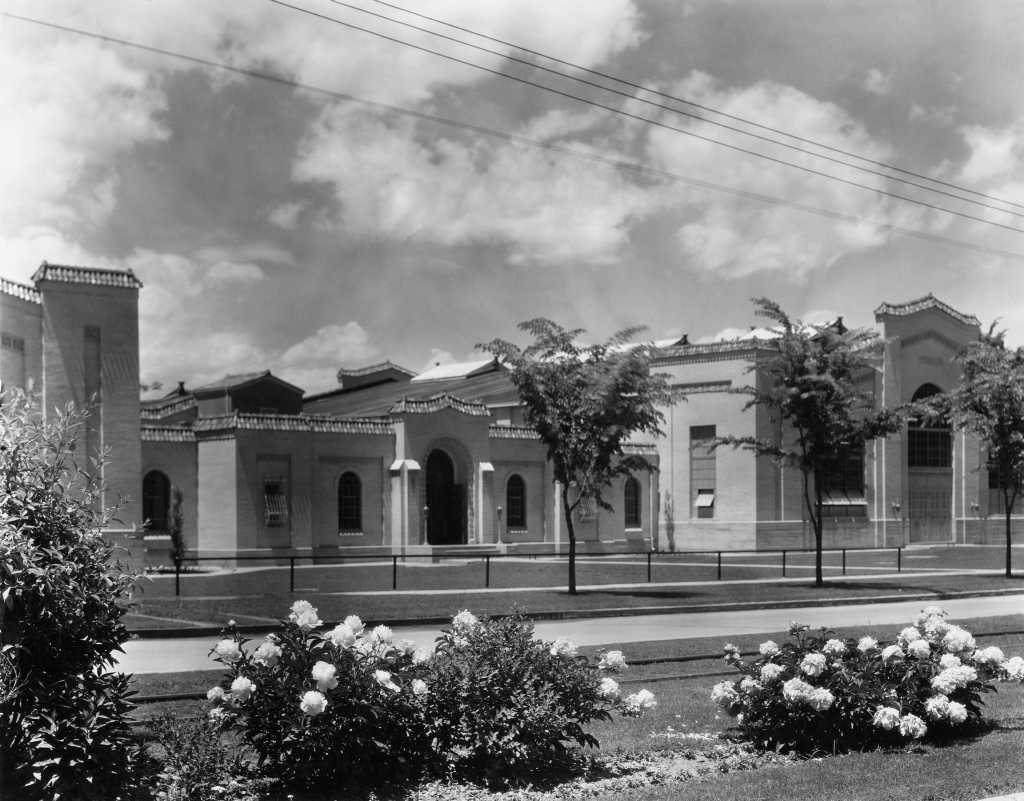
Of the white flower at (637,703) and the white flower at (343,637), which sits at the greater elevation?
the white flower at (343,637)

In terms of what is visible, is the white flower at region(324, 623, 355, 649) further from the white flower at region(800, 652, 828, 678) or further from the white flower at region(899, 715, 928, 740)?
the white flower at region(899, 715, 928, 740)

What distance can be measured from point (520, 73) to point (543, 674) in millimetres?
7918

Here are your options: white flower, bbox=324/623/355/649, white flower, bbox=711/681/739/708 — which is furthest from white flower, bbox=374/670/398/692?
white flower, bbox=711/681/739/708

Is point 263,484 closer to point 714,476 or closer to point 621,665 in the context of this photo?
point 714,476

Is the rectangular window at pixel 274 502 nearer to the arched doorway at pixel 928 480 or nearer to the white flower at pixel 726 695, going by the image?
the white flower at pixel 726 695

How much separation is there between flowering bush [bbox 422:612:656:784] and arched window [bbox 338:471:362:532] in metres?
33.3

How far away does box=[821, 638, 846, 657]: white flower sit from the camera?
29.1 ft

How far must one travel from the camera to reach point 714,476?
163 ft

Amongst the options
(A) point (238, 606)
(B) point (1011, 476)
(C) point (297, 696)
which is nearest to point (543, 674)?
(C) point (297, 696)

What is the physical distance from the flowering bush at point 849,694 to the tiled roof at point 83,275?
19589mm

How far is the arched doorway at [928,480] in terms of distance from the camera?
181ft

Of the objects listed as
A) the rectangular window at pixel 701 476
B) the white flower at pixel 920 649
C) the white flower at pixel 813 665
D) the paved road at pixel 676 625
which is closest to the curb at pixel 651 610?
the paved road at pixel 676 625

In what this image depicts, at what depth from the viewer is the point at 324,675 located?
6707 millimetres

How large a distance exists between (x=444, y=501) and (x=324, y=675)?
37.4 m
